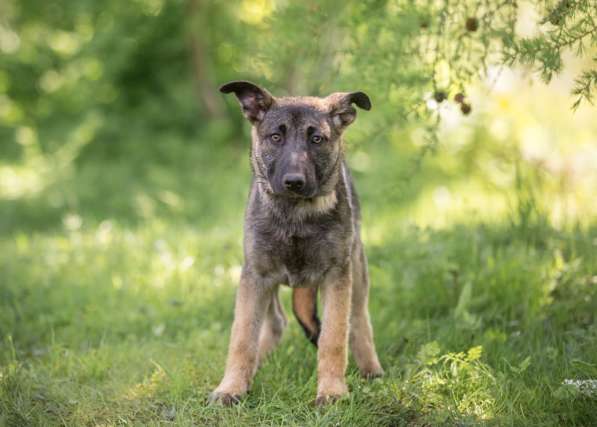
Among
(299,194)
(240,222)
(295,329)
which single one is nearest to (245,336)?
(299,194)

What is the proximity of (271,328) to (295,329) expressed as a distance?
19.8 inches

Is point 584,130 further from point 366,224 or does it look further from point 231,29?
point 231,29

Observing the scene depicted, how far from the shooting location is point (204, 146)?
12.6 metres

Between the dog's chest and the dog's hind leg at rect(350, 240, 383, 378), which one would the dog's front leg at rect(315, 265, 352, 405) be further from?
the dog's hind leg at rect(350, 240, 383, 378)

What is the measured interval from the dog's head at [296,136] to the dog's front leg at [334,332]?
0.59 meters

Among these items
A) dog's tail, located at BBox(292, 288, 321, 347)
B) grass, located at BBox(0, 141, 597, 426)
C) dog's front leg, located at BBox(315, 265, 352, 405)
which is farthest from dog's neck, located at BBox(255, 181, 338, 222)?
grass, located at BBox(0, 141, 597, 426)

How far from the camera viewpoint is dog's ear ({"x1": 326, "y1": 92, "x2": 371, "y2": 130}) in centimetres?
480

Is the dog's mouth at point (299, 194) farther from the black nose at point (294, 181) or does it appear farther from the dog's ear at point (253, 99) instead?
the dog's ear at point (253, 99)

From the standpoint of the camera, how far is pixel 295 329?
5797 mm

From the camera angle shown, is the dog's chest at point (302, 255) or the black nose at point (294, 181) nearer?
the black nose at point (294, 181)

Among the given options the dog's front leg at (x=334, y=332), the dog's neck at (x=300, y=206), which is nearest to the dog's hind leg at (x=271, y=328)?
the dog's front leg at (x=334, y=332)

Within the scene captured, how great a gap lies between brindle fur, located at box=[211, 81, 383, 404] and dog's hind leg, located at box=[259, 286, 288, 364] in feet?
1.53

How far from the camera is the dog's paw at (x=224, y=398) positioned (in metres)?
4.45

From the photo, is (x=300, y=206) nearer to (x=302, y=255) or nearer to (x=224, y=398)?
(x=302, y=255)
